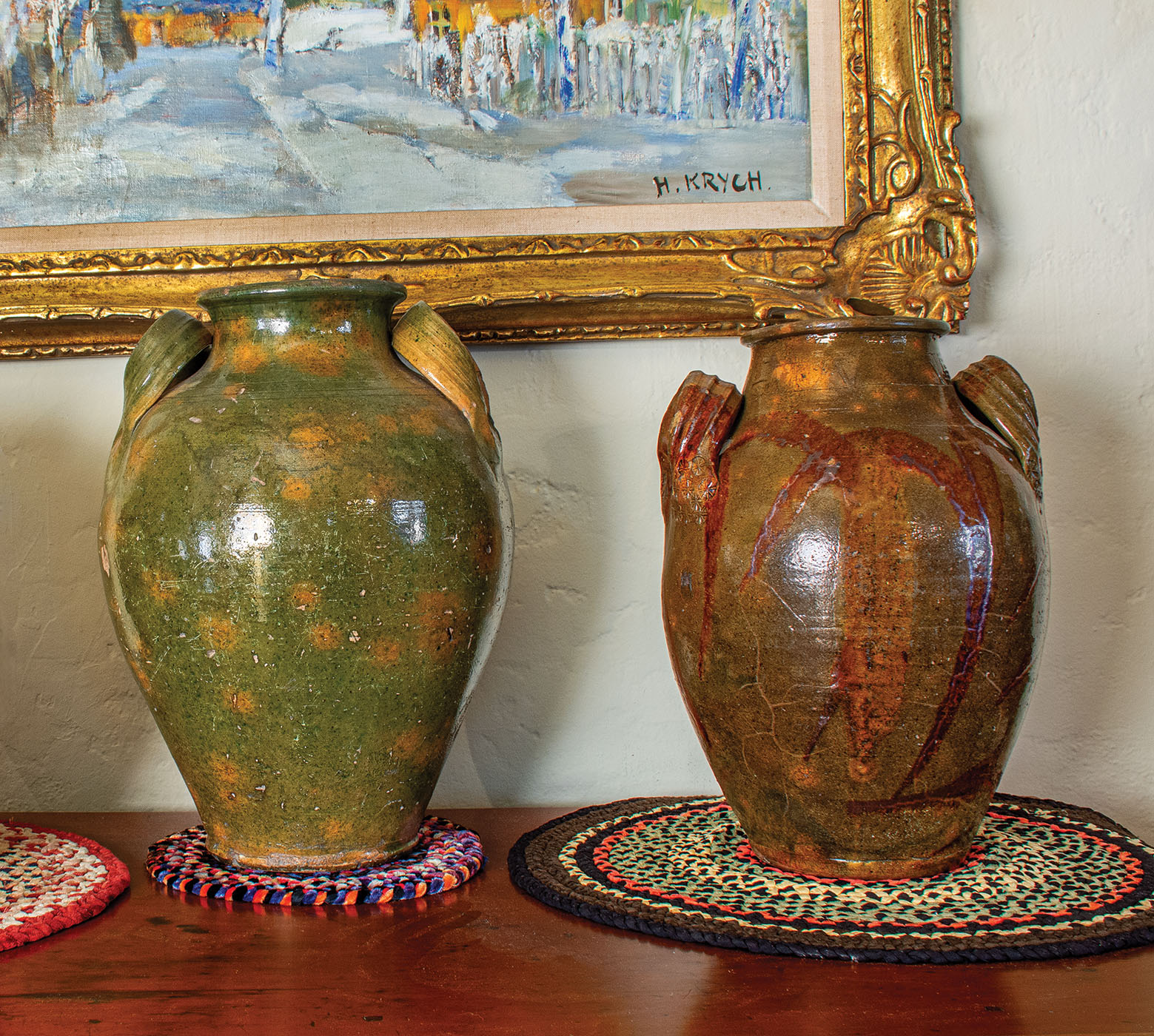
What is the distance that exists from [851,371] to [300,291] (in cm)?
40

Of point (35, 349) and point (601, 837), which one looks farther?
point (35, 349)

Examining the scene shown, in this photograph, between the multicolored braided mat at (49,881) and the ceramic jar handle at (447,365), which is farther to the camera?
the ceramic jar handle at (447,365)

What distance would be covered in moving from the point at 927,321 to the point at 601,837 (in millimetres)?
462

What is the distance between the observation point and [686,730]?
1077mm

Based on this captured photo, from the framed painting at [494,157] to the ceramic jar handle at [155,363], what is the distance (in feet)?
0.49

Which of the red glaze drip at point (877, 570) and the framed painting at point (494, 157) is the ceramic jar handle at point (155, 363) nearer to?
the framed painting at point (494, 157)

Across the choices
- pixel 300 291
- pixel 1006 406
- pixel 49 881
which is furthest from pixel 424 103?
pixel 49 881

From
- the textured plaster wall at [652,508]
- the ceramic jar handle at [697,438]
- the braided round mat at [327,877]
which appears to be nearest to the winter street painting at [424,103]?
the textured plaster wall at [652,508]

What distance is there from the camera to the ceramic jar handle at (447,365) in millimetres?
856

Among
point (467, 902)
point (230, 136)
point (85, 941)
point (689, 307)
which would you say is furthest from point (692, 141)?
point (85, 941)

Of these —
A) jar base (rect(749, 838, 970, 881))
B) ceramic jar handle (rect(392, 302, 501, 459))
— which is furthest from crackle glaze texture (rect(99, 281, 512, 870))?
jar base (rect(749, 838, 970, 881))

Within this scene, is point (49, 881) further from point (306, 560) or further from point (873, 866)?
point (873, 866)

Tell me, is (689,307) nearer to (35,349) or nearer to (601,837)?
(601,837)

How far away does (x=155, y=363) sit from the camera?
867mm
